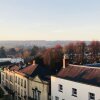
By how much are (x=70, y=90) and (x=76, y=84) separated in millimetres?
1674

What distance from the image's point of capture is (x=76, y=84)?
35000 mm

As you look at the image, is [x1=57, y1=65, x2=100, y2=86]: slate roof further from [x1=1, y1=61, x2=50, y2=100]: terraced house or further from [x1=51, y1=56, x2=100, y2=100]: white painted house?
[x1=1, y1=61, x2=50, y2=100]: terraced house

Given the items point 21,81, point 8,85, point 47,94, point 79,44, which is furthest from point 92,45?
point 47,94

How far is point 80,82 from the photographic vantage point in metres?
34.2

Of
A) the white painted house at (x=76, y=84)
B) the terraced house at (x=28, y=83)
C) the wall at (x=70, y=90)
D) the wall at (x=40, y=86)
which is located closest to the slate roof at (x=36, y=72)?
the terraced house at (x=28, y=83)

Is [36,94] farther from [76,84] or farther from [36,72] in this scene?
[76,84]

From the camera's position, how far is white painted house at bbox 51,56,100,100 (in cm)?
3253

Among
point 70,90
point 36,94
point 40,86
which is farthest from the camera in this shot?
point 36,94

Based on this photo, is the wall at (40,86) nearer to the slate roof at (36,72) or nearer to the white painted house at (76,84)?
the slate roof at (36,72)

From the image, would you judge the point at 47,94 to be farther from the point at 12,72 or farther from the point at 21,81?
the point at 12,72

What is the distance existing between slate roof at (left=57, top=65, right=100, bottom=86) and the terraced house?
397cm

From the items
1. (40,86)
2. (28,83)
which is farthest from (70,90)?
(28,83)

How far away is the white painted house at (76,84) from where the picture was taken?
32.5m

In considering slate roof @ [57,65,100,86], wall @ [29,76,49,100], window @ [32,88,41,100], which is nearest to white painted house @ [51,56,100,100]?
slate roof @ [57,65,100,86]
